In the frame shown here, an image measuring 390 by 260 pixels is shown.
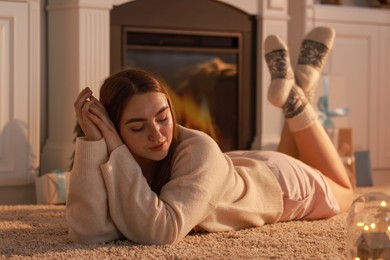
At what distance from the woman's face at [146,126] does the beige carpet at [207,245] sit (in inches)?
8.1

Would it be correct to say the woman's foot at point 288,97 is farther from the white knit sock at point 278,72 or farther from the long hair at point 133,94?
the long hair at point 133,94

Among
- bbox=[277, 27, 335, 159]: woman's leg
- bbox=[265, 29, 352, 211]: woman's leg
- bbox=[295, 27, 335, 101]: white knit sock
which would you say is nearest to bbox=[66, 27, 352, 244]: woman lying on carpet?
bbox=[265, 29, 352, 211]: woman's leg

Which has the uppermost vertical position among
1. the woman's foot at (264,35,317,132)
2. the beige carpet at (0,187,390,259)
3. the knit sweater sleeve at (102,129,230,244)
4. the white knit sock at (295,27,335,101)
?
the white knit sock at (295,27,335,101)

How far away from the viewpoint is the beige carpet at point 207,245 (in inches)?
61.0

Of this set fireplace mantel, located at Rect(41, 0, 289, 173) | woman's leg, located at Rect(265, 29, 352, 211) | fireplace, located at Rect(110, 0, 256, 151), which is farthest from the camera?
fireplace, located at Rect(110, 0, 256, 151)

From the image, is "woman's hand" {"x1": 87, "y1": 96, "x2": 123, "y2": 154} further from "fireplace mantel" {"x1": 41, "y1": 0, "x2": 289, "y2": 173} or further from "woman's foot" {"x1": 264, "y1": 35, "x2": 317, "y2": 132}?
"fireplace mantel" {"x1": 41, "y1": 0, "x2": 289, "y2": 173}

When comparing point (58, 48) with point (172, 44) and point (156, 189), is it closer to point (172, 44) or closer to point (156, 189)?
point (172, 44)

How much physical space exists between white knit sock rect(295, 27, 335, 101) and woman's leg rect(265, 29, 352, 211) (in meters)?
0.09

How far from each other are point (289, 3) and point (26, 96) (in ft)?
4.32

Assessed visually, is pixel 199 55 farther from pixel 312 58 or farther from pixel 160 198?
pixel 160 198

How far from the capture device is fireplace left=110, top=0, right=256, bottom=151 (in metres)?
3.03

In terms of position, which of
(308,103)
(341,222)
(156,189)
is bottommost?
(341,222)

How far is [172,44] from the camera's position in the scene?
3125 mm

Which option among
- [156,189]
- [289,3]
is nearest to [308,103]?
[156,189]
